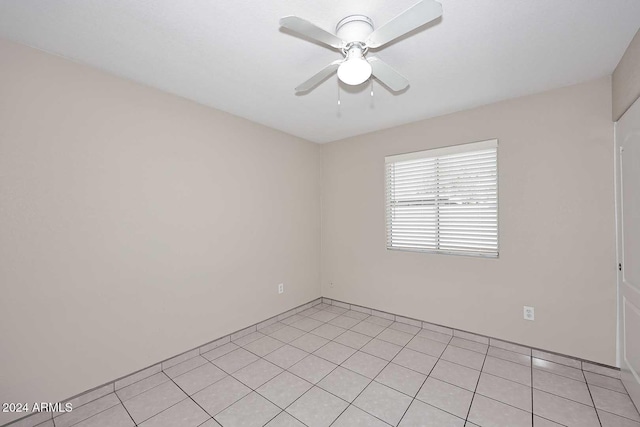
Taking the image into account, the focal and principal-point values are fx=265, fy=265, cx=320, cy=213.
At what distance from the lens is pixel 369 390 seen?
2.11 meters

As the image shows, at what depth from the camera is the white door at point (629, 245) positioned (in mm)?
1816

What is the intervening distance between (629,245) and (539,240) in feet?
1.96

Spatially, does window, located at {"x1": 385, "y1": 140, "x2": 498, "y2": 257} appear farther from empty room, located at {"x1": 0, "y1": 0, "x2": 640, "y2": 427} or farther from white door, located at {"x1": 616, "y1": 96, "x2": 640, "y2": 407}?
white door, located at {"x1": 616, "y1": 96, "x2": 640, "y2": 407}

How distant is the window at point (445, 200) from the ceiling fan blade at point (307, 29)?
6.81 ft

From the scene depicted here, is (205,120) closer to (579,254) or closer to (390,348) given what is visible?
(390,348)

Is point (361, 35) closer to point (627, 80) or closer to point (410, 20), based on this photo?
point (410, 20)

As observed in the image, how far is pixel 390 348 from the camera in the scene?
277 cm

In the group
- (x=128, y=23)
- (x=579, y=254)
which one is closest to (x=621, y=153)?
(x=579, y=254)

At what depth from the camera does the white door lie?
71.5 inches

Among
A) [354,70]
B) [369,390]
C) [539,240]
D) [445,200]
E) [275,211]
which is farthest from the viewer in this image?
[275,211]

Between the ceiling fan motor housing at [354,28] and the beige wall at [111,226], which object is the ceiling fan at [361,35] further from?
the beige wall at [111,226]

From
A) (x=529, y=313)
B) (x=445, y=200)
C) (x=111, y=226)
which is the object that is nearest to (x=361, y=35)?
(x=445, y=200)

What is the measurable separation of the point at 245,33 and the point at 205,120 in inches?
52.9

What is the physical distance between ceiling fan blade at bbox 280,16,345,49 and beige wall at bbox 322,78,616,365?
2.12 m
